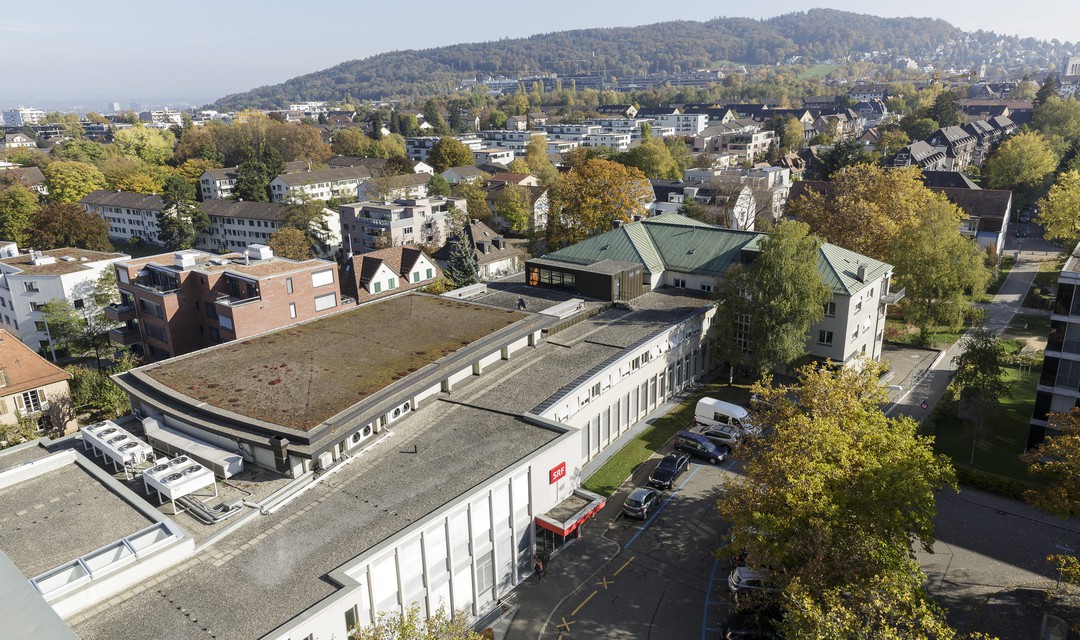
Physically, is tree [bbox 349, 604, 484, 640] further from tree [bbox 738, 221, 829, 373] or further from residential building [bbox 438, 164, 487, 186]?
residential building [bbox 438, 164, 487, 186]

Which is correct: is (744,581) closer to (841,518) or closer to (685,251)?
(841,518)

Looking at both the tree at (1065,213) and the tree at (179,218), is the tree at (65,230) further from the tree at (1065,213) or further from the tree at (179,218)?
the tree at (1065,213)

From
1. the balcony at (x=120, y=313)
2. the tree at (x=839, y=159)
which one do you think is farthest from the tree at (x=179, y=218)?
the tree at (x=839, y=159)

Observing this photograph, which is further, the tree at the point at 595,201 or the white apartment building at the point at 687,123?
the white apartment building at the point at 687,123

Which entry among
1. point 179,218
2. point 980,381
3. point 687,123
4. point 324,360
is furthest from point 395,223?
point 687,123

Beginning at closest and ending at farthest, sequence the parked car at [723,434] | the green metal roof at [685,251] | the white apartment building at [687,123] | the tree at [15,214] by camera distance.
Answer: the parked car at [723,434], the green metal roof at [685,251], the tree at [15,214], the white apartment building at [687,123]

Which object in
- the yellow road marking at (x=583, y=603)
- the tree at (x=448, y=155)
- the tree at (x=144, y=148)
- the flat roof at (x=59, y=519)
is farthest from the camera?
the tree at (x=144, y=148)

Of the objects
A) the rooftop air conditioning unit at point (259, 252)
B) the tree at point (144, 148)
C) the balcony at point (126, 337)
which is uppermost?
the tree at point (144, 148)
